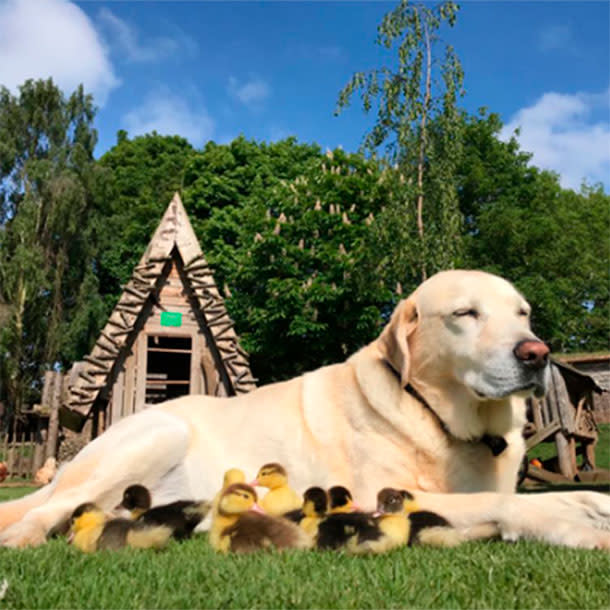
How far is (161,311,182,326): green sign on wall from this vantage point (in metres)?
13.3

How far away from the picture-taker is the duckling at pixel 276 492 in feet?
11.4

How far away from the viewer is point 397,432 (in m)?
3.74

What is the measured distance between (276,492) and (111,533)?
901mm

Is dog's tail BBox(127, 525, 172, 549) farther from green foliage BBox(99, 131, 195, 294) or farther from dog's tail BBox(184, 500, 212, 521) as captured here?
green foliage BBox(99, 131, 195, 294)

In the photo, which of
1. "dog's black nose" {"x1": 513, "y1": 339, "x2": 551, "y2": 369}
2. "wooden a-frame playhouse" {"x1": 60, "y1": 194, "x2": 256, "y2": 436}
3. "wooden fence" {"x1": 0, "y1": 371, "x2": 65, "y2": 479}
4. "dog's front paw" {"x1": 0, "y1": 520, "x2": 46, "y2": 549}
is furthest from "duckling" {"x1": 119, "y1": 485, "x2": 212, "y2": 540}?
"wooden fence" {"x1": 0, "y1": 371, "x2": 65, "y2": 479}

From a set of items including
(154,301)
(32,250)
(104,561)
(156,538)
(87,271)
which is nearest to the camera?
(104,561)

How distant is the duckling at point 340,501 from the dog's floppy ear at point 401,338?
759 mm

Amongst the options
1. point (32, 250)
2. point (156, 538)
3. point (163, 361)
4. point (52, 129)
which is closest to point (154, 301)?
point (163, 361)

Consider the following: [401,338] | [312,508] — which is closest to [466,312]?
[401,338]

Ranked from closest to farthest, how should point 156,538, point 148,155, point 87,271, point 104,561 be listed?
point 104,561 → point 156,538 → point 87,271 → point 148,155

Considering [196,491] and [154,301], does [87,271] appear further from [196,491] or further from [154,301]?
[196,491]

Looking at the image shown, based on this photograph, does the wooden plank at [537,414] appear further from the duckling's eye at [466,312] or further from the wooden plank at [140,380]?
the duckling's eye at [466,312]

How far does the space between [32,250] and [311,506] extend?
28917 millimetres

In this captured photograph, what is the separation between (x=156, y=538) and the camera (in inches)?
127
